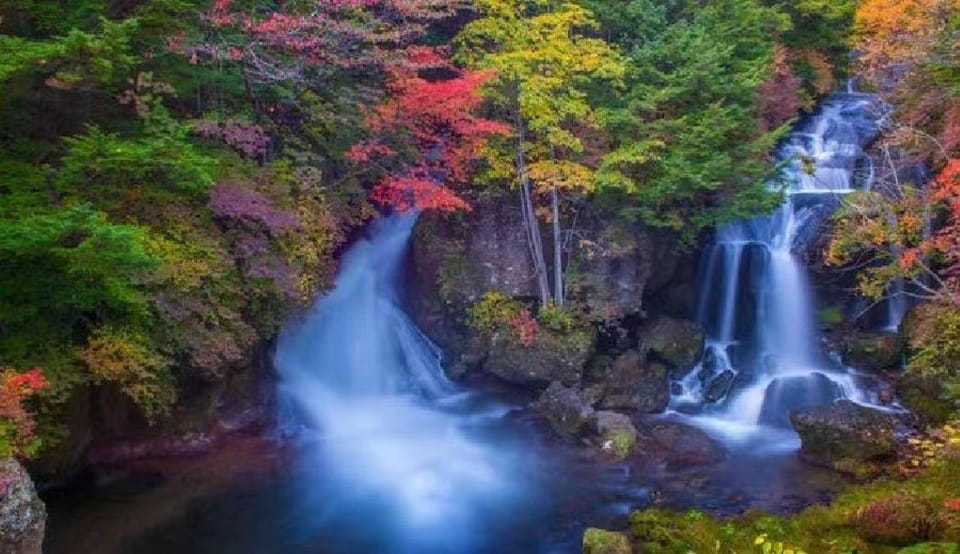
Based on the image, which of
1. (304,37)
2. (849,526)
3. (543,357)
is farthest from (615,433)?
(304,37)

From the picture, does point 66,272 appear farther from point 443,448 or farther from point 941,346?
point 941,346

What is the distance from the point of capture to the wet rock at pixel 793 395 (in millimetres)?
15102

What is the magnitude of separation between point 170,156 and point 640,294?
34.5ft

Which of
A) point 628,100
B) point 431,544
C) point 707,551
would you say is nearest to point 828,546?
point 707,551

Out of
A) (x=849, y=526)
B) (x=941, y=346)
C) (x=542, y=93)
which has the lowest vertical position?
(x=849, y=526)

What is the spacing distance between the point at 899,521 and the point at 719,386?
7.72 meters

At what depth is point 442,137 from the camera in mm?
16297

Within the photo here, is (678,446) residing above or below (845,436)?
below

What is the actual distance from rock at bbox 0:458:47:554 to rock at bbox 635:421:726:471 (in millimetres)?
9537

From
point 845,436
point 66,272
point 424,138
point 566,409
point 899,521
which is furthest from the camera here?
point 424,138

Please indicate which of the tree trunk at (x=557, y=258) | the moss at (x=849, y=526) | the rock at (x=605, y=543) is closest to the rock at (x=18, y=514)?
the rock at (x=605, y=543)

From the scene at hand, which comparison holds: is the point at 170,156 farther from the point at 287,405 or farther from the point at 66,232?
the point at 287,405

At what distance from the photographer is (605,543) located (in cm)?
920

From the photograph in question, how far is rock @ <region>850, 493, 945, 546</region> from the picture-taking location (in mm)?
8398
